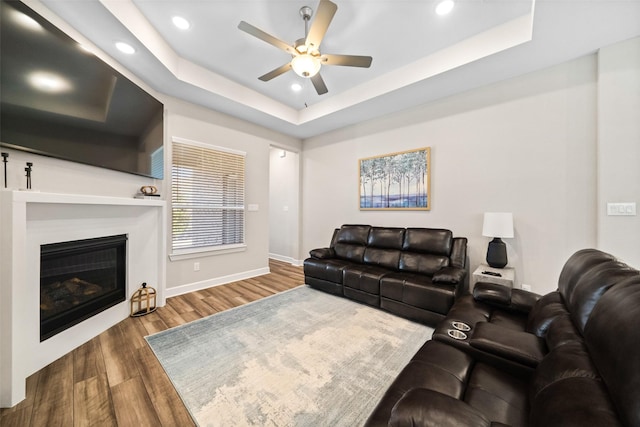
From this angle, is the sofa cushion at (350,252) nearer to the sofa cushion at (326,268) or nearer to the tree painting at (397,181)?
the sofa cushion at (326,268)

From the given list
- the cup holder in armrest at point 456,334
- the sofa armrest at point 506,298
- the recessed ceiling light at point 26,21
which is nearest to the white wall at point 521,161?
the sofa armrest at point 506,298

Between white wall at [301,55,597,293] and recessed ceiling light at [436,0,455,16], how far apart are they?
1.33m

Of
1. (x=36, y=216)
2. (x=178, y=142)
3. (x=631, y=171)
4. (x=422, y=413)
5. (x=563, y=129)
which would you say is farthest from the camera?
(x=178, y=142)

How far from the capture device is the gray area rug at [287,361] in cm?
147

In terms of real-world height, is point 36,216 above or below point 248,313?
above

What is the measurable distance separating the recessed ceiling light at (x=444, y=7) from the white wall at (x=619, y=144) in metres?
1.66

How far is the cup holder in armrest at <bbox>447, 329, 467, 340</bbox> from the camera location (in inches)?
56.2

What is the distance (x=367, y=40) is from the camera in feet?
8.63

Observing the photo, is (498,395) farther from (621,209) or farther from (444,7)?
(444,7)

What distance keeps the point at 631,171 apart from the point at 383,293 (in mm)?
2676

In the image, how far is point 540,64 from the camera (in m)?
2.63

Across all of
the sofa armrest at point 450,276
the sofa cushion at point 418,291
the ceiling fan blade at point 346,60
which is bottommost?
the sofa cushion at point 418,291

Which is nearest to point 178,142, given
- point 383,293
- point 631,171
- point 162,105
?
point 162,105

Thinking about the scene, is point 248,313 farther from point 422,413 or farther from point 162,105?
point 162,105
